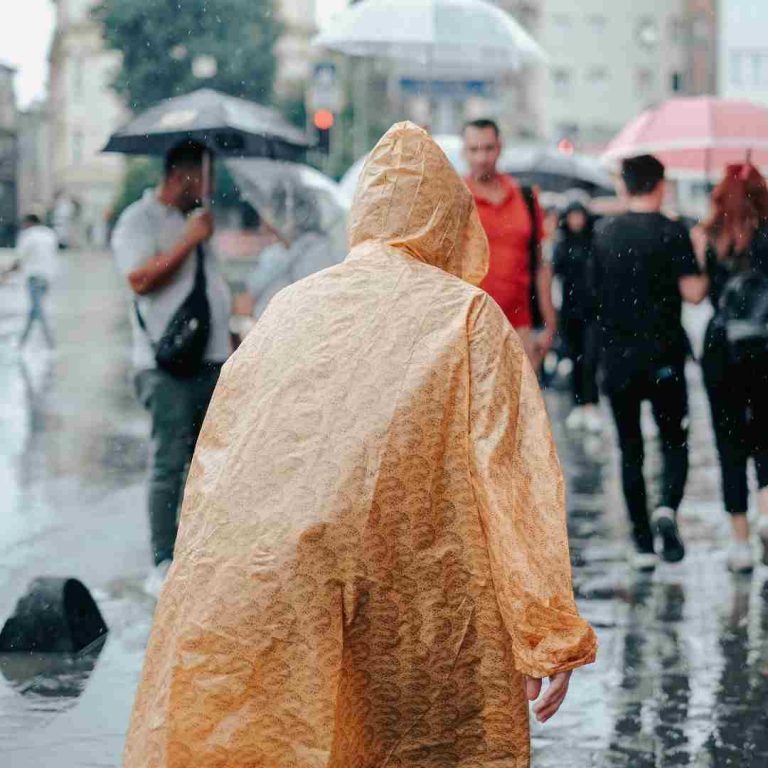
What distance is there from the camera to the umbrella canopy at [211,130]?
8602 mm

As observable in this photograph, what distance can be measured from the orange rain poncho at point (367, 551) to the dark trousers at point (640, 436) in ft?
14.3

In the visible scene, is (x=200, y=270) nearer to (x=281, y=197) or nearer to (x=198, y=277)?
(x=198, y=277)

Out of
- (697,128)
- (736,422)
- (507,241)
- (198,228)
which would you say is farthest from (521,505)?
(697,128)

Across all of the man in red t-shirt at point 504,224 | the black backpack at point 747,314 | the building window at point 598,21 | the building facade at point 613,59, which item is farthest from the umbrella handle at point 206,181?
the building window at point 598,21

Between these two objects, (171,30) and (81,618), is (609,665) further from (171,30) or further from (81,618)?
(171,30)

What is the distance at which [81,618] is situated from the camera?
657 cm

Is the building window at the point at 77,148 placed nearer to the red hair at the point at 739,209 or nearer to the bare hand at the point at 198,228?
the red hair at the point at 739,209

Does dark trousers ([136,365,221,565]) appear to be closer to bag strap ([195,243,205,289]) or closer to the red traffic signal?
bag strap ([195,243,205,289])

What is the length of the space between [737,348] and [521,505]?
466 centimetres

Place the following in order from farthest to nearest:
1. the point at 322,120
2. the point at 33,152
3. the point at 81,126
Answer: the point at 33,152
the point at 81,126
the point at 322,120

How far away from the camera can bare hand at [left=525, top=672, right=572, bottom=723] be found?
3.41m

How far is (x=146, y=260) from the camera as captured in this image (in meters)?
7.41

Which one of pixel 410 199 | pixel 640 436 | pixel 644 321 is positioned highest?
pixel 410 199

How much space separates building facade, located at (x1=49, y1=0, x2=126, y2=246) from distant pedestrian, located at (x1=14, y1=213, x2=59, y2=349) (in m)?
59.5
